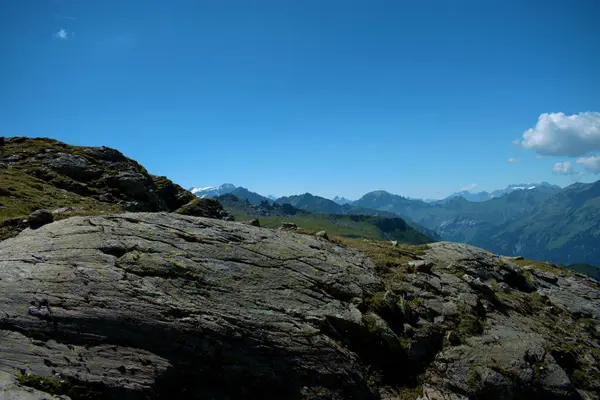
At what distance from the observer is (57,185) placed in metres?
36.7

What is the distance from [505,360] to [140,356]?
2120 centimetres

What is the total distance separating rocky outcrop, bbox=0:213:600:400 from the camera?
541 inches

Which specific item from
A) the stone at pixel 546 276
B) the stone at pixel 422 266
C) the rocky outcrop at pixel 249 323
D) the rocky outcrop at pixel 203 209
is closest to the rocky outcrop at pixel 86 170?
the rocky outcrop at pixel 203 209

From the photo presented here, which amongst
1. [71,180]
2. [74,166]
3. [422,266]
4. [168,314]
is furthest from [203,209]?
[168,314]

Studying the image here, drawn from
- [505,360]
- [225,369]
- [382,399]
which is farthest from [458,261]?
[225,369]

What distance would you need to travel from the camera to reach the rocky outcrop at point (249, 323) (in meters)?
13.7

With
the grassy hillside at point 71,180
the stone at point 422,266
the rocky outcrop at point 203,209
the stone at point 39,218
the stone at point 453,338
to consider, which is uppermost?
the grassy hillside at point 71,180

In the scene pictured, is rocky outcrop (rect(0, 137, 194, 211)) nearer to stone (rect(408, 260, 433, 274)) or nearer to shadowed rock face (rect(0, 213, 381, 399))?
shadowed rock face (rect(0, 213, 381, 399))

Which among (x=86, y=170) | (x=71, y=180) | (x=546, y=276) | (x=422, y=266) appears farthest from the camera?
(x=86, y=170)

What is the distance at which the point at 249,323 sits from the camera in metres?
17.2

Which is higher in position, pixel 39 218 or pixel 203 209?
pixel 203 209

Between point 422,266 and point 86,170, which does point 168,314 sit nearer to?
point 422,266

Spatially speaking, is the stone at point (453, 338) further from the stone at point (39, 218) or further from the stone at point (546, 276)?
the stone at point (39, 218)

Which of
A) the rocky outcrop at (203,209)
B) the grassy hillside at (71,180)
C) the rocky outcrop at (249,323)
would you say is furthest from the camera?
the rocky outcrop at (203,209)
